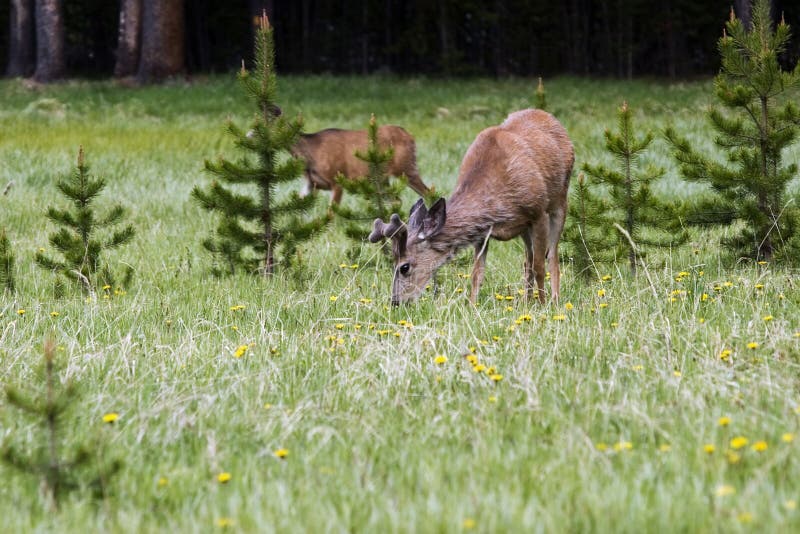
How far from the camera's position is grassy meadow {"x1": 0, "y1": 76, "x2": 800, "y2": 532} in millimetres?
3127

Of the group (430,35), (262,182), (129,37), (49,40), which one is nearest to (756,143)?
(262,182)

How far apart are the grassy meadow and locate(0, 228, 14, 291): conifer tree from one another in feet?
0.47

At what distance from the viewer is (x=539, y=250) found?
7.19 m

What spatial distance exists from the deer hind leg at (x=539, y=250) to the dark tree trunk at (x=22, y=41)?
30.8 meters

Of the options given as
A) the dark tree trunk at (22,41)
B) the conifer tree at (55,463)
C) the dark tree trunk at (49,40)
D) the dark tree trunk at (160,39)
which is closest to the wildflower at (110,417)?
the conifer tree at (55,463)

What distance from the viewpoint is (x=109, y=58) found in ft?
166

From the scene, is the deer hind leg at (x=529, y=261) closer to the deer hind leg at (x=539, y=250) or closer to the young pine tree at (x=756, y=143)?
the deer hind leg at (x=539, y=250)

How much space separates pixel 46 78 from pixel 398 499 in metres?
29.3

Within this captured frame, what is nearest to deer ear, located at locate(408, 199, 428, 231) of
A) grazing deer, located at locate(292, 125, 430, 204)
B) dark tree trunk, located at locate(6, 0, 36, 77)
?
grazing deer, located at locate(292, 125, 430, 204)

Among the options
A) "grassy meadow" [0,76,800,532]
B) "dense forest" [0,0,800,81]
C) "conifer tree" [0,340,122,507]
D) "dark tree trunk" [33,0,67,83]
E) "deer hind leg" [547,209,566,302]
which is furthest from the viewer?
"dense forest" [0,0,800,81]

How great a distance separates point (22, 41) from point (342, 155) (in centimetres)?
2589

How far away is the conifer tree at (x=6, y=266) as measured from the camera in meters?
7.24

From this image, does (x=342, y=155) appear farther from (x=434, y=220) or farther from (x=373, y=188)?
(x=434, y=220)

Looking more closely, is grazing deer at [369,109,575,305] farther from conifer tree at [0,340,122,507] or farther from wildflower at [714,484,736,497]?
wildflower at [714,484,736,497]
